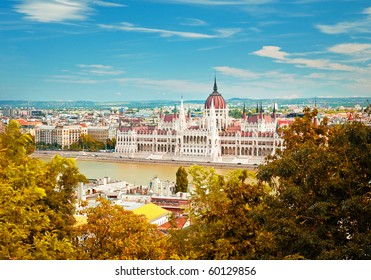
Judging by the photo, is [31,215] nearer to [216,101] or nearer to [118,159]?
[118,159]

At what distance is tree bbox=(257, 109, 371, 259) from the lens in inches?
85.9

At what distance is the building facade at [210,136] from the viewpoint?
16469mm

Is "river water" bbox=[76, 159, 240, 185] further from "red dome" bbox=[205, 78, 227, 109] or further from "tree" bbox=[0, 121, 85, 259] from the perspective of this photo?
"tree" bbox=[0, 121, 85, 259]

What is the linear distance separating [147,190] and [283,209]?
19.8ft

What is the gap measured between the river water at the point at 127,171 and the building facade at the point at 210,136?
287 cm

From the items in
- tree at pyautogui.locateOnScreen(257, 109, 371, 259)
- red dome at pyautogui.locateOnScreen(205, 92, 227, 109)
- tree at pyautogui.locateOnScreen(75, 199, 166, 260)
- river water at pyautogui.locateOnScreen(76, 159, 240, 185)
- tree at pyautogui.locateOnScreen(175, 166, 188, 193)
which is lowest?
river water at pyautogui.locateOnScreen(76, 159, 240, 185)

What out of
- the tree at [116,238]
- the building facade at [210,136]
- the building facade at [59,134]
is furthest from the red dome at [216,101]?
the tree at [116,238]

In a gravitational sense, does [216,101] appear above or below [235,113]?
above

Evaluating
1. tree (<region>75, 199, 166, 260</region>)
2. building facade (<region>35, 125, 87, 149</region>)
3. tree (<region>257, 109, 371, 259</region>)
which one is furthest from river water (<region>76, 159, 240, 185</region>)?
tree (<region>257, 109, 371, 259</region>)

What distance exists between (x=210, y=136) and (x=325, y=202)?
15.1 meters

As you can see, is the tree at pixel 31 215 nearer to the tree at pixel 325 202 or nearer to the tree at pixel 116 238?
the tree at pixel 116 238

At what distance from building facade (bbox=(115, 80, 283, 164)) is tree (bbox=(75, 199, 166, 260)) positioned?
13.0 metres

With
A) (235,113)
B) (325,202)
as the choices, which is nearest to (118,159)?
(235,113)

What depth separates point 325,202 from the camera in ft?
7.34
